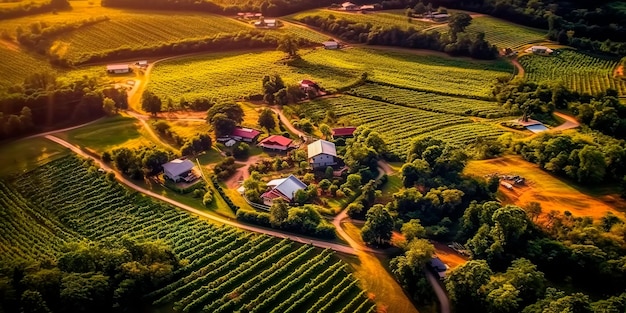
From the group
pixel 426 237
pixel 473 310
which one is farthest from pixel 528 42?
pixel 473 310

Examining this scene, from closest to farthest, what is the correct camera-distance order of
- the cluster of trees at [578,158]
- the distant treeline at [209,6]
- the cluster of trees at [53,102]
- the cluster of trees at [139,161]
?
the cluster of trees at [578,158]
the cluster of trees at [139,161]
the cluster of trees at [53,102]
the distant treeline at [209,6]

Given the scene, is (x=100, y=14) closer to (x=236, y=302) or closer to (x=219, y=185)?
(x=219, y=185)

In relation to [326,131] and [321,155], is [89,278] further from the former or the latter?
[326,131]

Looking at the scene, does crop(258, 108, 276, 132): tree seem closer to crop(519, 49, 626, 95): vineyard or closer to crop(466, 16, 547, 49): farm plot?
crop(519, 49, 626, 95): vineyard

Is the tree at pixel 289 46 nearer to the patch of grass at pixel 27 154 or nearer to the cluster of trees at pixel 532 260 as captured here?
the patch of grass at pixel 27 154

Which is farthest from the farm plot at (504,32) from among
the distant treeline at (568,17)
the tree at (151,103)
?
the tree at (151,103)

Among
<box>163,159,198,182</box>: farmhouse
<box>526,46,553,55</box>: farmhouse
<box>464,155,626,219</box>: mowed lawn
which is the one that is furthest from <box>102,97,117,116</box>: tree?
<box>526,46,553,55</box>: farmhouse
